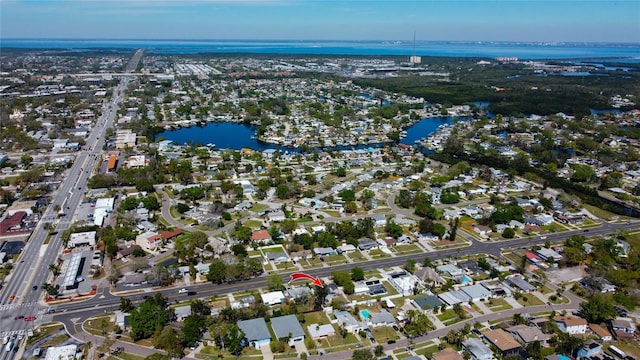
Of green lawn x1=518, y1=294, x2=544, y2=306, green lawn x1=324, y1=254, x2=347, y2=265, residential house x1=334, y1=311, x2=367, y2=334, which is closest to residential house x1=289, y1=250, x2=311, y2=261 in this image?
green lawn x1=324, y1=254, x2=347, y2=265

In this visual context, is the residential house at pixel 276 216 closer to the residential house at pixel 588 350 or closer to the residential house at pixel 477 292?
the residential house at pixel 477 292

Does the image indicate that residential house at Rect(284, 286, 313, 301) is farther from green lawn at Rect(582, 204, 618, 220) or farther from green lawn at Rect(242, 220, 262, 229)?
green lawn at Rect(582, 204, 618, 220)

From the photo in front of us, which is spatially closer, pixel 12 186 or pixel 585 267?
pixel 585 267

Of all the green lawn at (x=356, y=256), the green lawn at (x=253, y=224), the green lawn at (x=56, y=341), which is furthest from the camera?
the green lawn at (x=253, y=224)

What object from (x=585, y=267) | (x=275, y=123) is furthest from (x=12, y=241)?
(x=275, y=123)

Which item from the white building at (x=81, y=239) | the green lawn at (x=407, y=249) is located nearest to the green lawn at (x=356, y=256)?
the green lawn at (x=407, y=249)

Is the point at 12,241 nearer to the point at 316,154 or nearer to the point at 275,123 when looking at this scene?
the point at 316,154

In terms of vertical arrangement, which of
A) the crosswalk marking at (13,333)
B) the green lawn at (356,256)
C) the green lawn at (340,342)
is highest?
the green lawn at (356,256)
